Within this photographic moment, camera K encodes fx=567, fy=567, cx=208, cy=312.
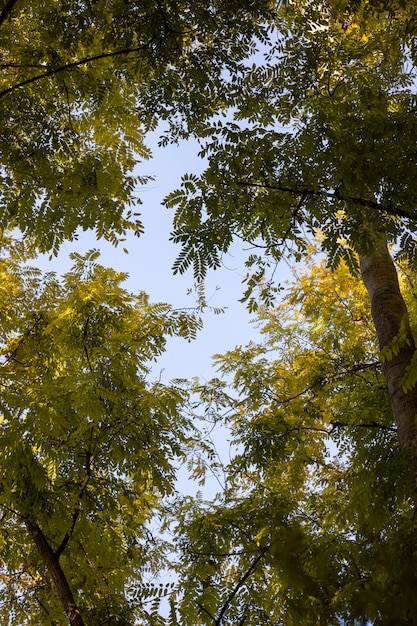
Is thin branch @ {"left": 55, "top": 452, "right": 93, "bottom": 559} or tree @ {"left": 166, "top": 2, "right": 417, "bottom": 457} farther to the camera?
thin branch @ {"left": 55, "top": 452, "right": 93, "bottom": 559}

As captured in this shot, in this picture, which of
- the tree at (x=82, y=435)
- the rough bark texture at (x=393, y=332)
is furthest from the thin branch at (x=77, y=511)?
the rough bark texture at (x=393, y=332)

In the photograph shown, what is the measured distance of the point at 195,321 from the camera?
5.91 m

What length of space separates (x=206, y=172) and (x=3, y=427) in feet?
8.52

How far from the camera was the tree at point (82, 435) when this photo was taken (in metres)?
4.43

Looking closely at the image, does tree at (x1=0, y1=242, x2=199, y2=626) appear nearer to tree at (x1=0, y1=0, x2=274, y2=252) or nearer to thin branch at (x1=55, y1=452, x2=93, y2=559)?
thin branch at (x1=55, y1=452, x2=93, y2=559)

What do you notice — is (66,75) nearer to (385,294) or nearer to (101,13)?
(101,13)

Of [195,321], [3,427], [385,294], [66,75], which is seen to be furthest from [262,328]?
[66,75]

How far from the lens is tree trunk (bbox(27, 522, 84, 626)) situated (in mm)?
4097

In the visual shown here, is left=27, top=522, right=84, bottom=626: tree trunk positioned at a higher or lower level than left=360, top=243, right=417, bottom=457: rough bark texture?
lower

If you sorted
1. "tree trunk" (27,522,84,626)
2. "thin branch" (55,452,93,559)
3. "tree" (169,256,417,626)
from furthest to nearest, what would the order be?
"thin branch" (55,452,93,559)
"tree trunk" (27,522,84,626)
"tree" (169,256,417,626)

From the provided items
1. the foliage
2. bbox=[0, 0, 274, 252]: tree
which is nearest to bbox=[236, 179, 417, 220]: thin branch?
the foliage

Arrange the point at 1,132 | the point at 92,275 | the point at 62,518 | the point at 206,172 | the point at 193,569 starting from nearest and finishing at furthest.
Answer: the point at 206,172 → the point at 1,132 → the point at 62,518 → the point at 193,569 → the point at 92,275

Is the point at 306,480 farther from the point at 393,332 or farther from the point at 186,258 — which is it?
the point at 186,258

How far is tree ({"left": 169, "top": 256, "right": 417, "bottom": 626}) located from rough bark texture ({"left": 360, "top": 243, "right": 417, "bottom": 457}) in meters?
0.21
